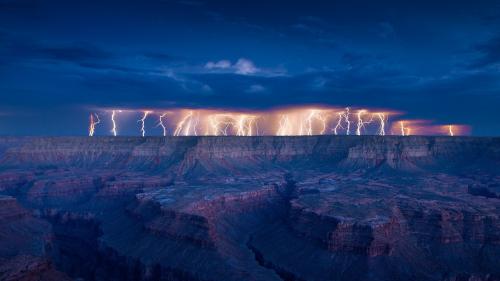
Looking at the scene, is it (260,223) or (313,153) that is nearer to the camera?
(260,223)

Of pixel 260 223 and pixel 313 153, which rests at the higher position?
pixel 313 153

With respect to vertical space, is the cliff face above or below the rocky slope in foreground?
above

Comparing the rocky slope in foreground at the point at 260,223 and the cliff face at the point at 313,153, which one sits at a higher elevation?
the cliff face at the point at 313,153

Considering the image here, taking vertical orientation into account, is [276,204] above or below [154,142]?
below

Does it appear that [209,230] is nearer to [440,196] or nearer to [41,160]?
[440,196]

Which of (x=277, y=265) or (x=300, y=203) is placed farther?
(x=300, y=203)

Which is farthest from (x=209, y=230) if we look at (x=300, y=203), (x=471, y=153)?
(x=471, y=153)

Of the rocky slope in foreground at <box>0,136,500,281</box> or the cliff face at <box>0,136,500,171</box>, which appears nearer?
the rocky slope in foreground at <box>0,136,500,281</box>

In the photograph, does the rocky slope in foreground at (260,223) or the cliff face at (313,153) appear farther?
the cliff face at (313,153)
